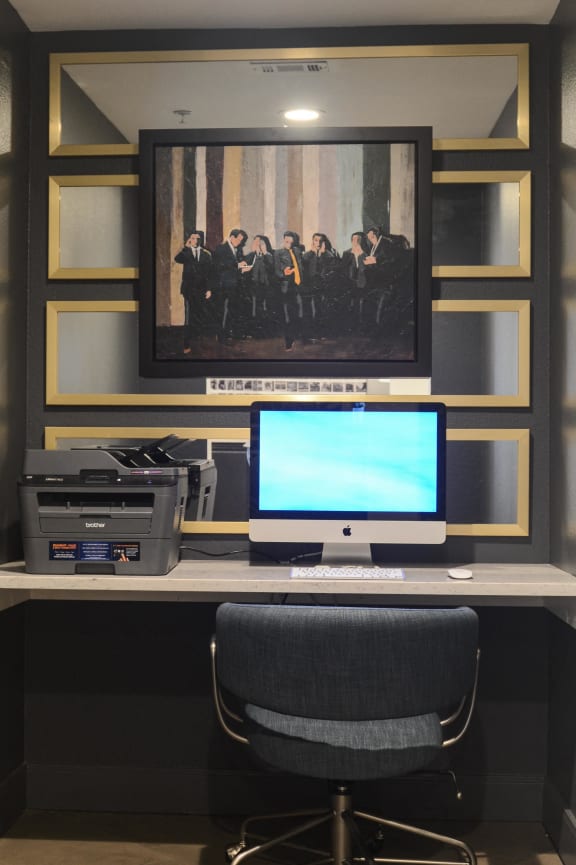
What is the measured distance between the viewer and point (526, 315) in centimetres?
263

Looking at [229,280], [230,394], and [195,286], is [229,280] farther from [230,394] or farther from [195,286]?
[230,394]

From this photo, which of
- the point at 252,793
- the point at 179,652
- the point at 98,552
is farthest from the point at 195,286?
the point at 252,793

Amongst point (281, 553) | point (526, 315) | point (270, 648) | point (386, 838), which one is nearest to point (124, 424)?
point (281, 553)

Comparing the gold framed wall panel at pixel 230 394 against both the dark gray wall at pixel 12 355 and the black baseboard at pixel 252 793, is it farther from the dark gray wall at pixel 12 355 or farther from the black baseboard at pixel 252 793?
the black baseboard at pixel 252 793

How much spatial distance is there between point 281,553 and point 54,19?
1.77 metres

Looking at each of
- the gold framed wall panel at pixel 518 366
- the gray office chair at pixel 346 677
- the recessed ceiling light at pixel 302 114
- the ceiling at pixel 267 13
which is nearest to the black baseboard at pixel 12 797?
the gray office chair at pixel 346 677

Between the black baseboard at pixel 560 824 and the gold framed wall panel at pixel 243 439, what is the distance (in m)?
0.76

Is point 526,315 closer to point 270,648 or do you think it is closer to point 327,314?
point 327,314

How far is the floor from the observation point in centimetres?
238

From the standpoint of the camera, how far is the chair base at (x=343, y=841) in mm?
2080

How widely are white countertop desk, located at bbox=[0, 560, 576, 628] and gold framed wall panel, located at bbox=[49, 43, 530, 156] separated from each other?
1285 millimetres

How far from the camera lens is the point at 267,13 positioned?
8.47 feet

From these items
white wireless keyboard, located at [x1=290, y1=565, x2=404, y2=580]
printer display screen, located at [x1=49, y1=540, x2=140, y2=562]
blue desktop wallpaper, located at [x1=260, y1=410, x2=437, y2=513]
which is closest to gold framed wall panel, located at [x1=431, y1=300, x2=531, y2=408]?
blue desktop wallpaper, located at [x1=260, y1=410, x2=437, y2=513]

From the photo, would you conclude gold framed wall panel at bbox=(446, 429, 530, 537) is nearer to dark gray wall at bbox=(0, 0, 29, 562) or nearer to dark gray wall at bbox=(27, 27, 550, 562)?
dark gray wall at bbox=(27, 27, 550, 562)
